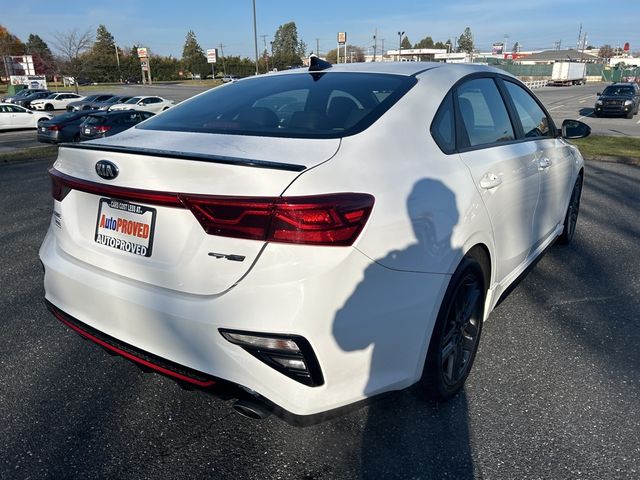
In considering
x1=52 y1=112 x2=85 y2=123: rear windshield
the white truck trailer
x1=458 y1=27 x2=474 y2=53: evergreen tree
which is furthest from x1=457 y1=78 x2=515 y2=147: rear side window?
x1=458 y1=27 x2=474 y2=53: evergreen tree

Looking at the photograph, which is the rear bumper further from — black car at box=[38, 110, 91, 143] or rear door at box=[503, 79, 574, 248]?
black car at box=[38, 110, 91, 143]

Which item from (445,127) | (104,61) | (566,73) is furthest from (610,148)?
(104,61)

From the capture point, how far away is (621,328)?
133 inches

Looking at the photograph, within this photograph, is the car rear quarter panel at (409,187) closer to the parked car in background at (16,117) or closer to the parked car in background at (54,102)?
the parked car in background at (16,117)

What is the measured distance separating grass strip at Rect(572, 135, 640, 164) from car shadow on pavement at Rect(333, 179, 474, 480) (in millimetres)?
10014

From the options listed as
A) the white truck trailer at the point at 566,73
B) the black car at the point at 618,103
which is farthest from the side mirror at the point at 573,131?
the white truck trailer at the point at 566,73

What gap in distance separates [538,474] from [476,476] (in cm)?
26

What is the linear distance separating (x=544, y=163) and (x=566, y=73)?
7363 cm

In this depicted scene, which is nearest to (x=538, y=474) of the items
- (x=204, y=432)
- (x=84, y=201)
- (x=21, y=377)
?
(x=204, y=432)

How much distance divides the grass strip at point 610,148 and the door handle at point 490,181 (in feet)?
30.7

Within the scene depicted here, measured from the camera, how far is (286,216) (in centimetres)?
173

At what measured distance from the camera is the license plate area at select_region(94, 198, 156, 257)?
1.99 meters

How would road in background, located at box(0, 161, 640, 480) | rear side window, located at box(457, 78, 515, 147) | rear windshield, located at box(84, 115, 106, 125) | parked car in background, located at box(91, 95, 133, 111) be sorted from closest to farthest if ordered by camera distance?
1. road in background, located at box(0, 161, 640, 480)
2. rear side window, located at box(457, 78, 515, 147)
3. rear windshield, located at box(84, 115, 106, 125)
4. parked car in background, located at box(91, 95, 133, 111)

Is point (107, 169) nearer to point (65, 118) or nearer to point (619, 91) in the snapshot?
point (65, 118)
